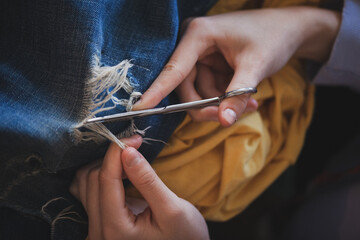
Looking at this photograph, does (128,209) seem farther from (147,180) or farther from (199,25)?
(199,25)

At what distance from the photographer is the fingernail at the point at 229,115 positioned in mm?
445

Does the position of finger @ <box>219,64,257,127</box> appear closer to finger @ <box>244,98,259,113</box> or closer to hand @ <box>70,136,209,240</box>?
finger @ <box>244,98,259,113</box>

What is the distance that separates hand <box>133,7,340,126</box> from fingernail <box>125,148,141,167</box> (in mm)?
64

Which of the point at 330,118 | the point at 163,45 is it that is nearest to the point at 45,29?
the point at 163,45

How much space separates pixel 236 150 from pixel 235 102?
12cm

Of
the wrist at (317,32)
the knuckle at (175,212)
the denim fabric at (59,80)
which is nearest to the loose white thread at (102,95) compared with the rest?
the denim fabric at (59,80)

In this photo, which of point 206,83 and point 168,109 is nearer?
point 168,109

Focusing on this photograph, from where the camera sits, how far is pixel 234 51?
0.53m

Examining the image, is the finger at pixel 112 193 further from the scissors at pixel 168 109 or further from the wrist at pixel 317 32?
the wrist at pixel 317 32

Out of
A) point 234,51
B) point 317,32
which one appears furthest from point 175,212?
point 317,32

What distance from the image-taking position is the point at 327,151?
89 centimetres

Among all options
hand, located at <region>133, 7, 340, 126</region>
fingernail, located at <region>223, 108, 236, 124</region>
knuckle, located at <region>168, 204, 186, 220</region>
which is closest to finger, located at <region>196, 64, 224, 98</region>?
hand, located at <region>133, 7, 340, 126</region>

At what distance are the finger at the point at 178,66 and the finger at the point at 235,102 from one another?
8 centimetres

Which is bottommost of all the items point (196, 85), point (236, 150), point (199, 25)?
point (236, 150)
